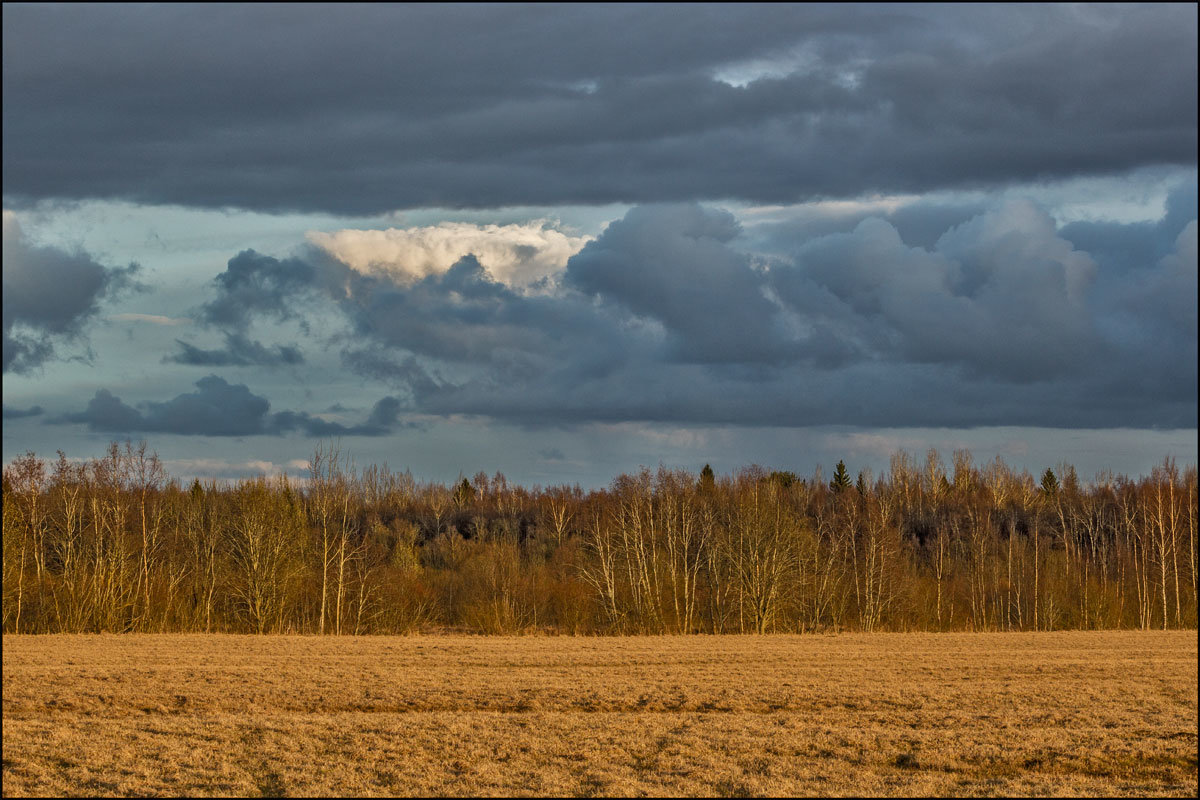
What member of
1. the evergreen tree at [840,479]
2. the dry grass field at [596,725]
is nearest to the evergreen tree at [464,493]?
the evergreen tree at [840,479]

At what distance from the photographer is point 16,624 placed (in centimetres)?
6128

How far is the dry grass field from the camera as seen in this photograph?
1855 cm

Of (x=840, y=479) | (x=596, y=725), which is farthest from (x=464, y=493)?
(x=596, y=725)

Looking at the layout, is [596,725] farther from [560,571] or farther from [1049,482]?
[1049,482]

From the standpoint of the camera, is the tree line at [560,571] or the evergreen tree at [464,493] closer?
the tree line at [560,571]

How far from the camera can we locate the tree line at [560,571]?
67.1 meters

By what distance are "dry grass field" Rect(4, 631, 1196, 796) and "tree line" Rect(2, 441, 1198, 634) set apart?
2228 centimetres

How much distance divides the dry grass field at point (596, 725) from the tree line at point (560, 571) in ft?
73.1

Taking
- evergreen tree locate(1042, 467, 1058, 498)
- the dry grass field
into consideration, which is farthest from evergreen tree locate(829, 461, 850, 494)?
the dry grass field

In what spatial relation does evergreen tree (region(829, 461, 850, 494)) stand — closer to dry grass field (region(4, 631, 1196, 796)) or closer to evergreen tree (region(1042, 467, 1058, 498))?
evergreen tree (region(1042, 467, 1058, 498))

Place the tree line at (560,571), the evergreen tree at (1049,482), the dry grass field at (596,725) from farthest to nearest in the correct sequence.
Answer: the evergreen tree at (1049,482) → the tree line at (560,571) → the dry grass field at (596,725)

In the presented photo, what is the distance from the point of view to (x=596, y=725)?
24.0 metres

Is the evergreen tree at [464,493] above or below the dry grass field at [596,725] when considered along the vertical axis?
above

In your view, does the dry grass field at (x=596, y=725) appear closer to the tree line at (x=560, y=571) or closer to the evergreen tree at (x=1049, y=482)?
the tree line at (x=560, y=571)
